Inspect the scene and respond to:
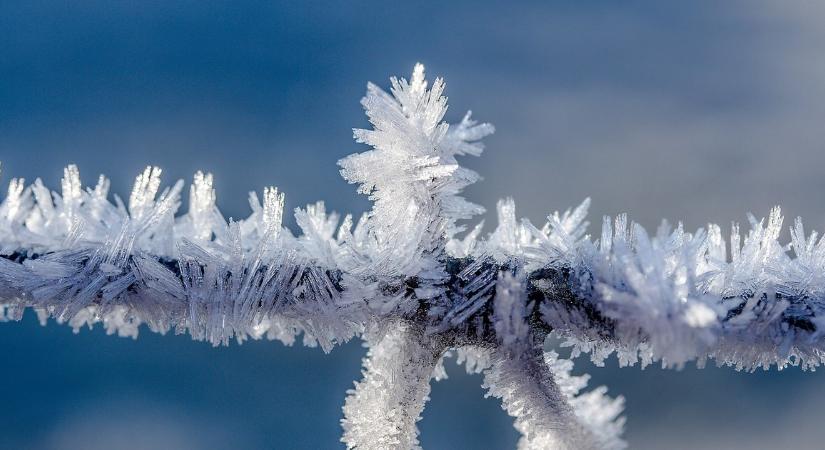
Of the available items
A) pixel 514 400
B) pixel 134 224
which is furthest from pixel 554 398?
pixel 134 224

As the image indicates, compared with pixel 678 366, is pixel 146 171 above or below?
above

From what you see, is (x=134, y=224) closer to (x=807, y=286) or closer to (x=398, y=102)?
(x=398, y=102)

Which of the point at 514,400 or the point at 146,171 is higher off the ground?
the point at 146,171

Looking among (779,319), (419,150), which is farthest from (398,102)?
(779,319)

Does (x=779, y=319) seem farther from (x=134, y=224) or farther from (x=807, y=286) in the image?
(x=134, y=224)
